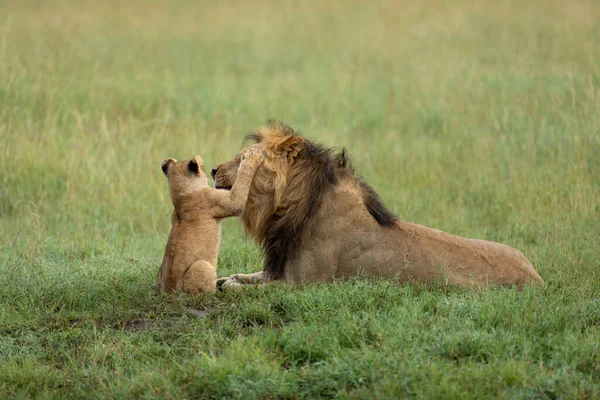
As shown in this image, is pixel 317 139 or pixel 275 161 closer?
pixel 275 161

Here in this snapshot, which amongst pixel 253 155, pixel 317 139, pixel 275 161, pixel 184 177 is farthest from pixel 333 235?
pixel 317 139

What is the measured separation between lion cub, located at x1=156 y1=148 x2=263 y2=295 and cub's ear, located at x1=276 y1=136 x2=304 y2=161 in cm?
15

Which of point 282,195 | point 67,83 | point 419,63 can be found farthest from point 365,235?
point 419,63

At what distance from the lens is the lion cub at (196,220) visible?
5.62m

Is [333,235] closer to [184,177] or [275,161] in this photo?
[275,161]

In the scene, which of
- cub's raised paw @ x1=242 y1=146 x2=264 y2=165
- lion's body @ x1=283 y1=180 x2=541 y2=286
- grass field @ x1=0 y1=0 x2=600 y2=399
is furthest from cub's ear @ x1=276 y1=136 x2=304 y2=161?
grass field @ x1=0 y1=0 x2=600 y2=399

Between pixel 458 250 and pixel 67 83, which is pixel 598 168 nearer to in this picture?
pixel 458 250

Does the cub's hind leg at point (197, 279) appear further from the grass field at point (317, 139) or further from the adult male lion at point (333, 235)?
the adult male lion at point (333, 235)

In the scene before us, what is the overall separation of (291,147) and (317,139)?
5090 millimetres

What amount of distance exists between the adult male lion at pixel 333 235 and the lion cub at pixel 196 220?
137 millimetres

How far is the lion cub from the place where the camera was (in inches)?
221

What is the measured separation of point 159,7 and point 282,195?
1344 cm

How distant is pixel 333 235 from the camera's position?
227 inches

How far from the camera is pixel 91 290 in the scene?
602 cm
